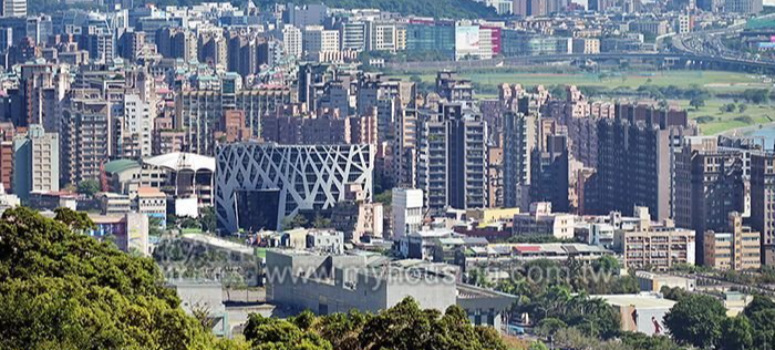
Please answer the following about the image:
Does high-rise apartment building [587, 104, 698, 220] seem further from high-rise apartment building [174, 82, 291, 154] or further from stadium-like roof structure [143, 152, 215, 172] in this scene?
high-rise apartment building [174, 82, 291, 154]

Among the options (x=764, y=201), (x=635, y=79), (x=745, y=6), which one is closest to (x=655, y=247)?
(x=764, y=201)

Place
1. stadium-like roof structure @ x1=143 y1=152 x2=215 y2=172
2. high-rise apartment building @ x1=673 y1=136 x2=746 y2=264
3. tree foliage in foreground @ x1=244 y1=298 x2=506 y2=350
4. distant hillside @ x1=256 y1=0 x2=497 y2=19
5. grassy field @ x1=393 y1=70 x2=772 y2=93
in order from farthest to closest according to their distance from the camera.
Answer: distant hillside @ x1=256 y1=0 x2=497 y2=19, grassy field @ x1=393 y1=70 x2=772 y2=93, stadium-like roof structure @ x1=143 y1=152 x2=215 y2=172, high-rise apartment building @ x1=673 y1=136 x2=746 y2=264, tree foliage in foreground @ x1=244 y1=298 x2=506 y2=350

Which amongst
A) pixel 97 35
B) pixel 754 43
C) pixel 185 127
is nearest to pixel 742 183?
pixel 185 127

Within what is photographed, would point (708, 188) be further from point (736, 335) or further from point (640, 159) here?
point (736, 335)

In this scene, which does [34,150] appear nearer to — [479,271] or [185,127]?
[185,127]

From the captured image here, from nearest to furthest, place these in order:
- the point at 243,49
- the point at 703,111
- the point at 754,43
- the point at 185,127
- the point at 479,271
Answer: the point at 479,271 → the point at 185,127 → the point at 703,111 → the point at 243,49 → the point at 754,43

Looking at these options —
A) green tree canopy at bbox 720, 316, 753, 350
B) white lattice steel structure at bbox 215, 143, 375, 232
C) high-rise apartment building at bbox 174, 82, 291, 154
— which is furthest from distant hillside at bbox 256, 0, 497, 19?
green tree canopy at bbox 720, 316, 753, 350
